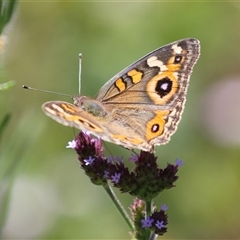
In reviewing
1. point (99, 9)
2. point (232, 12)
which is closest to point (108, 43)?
point (99, 9)

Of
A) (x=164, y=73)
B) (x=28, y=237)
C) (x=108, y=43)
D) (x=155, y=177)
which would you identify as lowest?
(x=28, y=237)

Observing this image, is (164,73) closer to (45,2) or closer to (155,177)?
(155,177)

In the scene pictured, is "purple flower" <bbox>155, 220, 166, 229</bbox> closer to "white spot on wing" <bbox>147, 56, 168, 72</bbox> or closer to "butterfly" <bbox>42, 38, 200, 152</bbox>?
"butterfly" <bbox>42, 38, 200, 152</bbox>

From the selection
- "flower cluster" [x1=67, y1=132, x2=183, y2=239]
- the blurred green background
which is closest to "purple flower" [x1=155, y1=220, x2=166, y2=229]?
"flower cluster" [x1=67, y1=132, x2=183, y2=239]

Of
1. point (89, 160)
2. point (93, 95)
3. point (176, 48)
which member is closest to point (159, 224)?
point (89, 160)

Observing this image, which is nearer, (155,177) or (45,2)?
(155,177)

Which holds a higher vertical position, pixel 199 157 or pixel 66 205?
pixel 199 157

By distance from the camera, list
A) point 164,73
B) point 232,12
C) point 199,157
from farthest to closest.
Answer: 1. point 232,12
2. point 199,157
3. point 164,73
